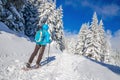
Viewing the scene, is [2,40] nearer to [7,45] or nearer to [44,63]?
[7,45]

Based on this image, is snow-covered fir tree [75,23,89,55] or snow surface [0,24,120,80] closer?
snow surface [0,24,120,80]

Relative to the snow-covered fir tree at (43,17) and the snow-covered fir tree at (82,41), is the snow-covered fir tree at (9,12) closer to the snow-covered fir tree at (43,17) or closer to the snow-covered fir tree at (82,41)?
the snow-covered fir tree at (43,17)

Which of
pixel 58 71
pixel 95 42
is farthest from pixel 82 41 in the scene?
pixel 58 71

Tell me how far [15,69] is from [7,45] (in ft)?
→ 19.0

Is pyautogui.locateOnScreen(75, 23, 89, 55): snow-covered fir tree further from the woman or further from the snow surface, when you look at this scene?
the woman

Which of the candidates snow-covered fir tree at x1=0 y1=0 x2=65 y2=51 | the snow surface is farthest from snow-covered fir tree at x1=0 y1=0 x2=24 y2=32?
the snow surface

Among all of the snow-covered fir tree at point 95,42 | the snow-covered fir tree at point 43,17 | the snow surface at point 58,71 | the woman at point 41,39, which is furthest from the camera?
the snow-covered fir tree at point 43,17

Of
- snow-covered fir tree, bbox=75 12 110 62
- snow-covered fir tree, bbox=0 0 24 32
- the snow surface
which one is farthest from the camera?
snow-covered fir tree, bbox=75 12 110 62

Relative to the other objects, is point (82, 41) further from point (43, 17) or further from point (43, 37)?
point (43, 37)

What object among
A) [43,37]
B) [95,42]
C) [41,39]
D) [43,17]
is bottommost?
[41,39]

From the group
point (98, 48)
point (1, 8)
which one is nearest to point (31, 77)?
point (1, 8)

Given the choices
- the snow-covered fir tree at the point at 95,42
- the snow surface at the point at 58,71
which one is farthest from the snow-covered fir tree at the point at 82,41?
the snow surface at the point at 58,71

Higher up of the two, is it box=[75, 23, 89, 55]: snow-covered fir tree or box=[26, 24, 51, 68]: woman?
box=[75, 23, 89, 55]: snow-covered fir tree

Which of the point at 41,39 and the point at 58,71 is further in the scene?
the point at 41,39
